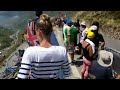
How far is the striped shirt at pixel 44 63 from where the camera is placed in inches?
164

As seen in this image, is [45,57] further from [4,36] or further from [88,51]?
[88,51]

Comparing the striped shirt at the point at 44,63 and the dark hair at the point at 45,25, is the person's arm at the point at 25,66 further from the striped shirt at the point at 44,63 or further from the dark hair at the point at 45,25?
the dark hair at the point at 45,25

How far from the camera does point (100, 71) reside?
249 inches

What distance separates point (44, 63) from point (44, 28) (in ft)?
1.27

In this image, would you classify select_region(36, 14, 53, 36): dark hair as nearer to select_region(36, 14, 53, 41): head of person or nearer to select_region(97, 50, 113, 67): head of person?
select_region(36, 14, 53, 41): head of person

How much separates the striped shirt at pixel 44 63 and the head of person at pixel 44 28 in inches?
5.4

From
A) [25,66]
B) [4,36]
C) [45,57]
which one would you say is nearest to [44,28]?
[45,57]

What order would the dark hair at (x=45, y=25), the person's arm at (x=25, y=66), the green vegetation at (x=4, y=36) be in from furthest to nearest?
the green vegetation at (x=4, y=36) < the dark hair at (x=45, y=25) < the person's arm at (x=25, y=66)

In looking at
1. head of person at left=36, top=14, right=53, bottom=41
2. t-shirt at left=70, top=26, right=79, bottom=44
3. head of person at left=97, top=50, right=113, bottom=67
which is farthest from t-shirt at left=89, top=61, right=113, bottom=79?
t-shirt at left=70, top=26, right=79, bottom=44

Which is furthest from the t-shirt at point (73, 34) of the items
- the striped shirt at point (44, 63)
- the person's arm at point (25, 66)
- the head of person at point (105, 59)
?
the person's arm at point (25, 66)

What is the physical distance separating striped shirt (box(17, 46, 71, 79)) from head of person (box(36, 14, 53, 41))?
0.45 feet

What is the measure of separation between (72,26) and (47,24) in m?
5.37

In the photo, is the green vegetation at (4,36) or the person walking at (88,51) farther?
the person walking at (88,51)
